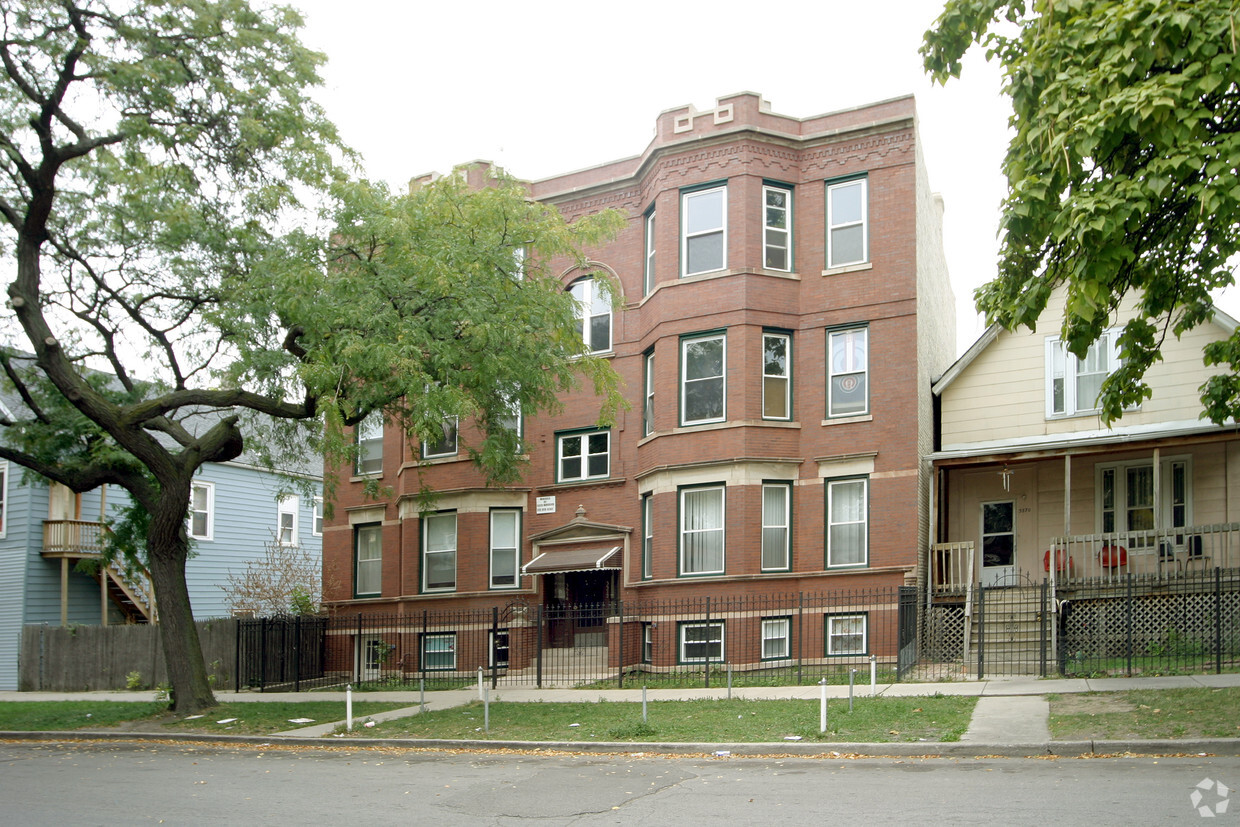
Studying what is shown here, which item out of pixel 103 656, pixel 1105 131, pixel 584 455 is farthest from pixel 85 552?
pixel 1105 131

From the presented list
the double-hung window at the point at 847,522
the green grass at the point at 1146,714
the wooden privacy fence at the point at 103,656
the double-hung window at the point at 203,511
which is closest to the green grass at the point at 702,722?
the green grass at the point at 1146,714

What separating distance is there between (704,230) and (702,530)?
620 centimetres

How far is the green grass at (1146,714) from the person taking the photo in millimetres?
12250

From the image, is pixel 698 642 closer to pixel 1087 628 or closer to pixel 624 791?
pixel 1087 628

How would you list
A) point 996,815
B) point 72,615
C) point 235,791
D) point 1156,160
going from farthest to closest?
point 72,615 → point 235,791 → point 1156,160 → point 996,815

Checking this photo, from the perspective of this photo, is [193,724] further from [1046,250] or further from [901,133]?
[901,133]

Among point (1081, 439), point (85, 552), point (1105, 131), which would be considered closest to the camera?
point (1105, 131)

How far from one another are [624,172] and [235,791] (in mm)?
17189

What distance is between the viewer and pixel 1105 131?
33.0 ft

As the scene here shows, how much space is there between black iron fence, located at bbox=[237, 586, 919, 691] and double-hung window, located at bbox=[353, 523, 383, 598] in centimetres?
129

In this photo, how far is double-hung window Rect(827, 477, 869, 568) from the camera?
74.0 feet

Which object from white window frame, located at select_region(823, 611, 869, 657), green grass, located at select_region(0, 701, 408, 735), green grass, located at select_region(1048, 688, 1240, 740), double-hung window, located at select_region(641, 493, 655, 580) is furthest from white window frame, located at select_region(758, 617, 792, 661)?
green grass, located at select_region(1048, 688, 1240, 740)

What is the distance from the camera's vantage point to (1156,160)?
33.1ft

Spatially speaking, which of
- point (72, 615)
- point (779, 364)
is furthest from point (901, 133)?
point (72, 615)
